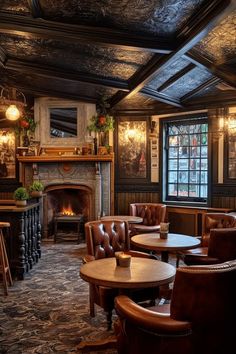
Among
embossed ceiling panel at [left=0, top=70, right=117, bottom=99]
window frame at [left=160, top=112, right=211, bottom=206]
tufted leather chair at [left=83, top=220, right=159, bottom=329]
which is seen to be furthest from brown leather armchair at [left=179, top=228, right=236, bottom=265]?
embossed ceiling panel at [left=0, top=70, right=117, bottom=99]

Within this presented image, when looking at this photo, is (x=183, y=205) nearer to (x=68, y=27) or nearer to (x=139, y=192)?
(x=139, y=192)

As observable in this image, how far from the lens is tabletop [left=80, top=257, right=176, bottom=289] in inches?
94.0

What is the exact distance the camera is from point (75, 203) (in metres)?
8.12

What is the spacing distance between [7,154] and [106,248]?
5.13 metres

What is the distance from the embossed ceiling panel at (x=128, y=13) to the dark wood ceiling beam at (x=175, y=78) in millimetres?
1335

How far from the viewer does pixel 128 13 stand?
3.29 m

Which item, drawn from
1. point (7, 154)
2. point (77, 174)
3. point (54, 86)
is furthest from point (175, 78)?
point (7, 154)

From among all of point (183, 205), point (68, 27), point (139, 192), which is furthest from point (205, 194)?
point (68, 27)

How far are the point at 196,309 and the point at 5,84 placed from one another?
5.66 metres

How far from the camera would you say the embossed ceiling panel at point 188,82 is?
208 inches

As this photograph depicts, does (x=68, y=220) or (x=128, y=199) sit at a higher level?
(x=128, y=199)

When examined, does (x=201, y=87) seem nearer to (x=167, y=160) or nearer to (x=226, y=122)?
(x=226, y=122)

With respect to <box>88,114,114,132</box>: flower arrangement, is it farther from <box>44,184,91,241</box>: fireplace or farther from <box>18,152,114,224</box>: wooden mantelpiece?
<box>44,184,91,241</box>: fireplace

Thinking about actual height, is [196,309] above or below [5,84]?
below
